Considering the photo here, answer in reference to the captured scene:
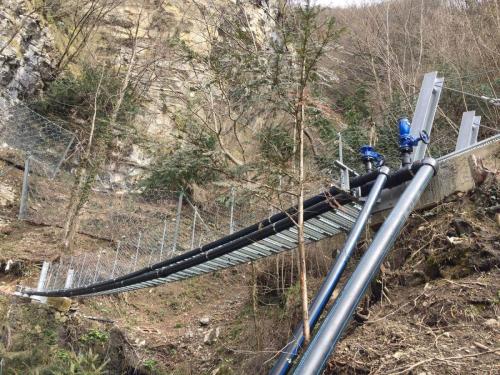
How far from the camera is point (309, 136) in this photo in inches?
292

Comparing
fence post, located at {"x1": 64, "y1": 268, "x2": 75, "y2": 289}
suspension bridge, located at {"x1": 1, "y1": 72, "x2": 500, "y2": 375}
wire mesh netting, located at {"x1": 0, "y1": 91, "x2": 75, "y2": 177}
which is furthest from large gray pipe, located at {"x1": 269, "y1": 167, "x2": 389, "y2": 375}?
wire mesh netting, located at {"x1": 0, "y1": 91, "x2": 75, "y2": 177}

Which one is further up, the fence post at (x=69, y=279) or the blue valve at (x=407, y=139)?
the blue valve at (x=407, y=139)

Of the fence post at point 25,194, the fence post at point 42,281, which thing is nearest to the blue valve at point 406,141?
the fence post at point 42,281

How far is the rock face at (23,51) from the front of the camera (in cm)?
1033

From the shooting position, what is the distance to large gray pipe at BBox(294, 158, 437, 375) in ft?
5.19

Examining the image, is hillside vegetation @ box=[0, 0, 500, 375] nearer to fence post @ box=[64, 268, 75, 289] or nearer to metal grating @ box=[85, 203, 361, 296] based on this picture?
metal grating @ box=[85, 203, 361, 296]

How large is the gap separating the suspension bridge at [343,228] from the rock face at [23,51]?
7514mm

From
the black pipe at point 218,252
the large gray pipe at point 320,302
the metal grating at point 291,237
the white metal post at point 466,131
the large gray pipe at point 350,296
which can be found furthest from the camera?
the white metal post at point 466,131

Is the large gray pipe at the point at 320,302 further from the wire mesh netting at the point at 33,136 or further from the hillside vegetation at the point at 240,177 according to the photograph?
the wire mesh netting at the point at 33,136

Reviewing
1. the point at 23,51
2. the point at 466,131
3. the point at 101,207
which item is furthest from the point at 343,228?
the point at 23,51

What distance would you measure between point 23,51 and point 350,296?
11167 millimetres

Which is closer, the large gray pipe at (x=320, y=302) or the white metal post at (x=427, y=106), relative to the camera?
the large gray pipe at (x=320, y=302)

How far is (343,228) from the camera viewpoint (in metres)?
3.39

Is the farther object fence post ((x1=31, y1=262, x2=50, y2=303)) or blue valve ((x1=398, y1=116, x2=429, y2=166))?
fence post ((x1=31, y1=262, x2=50, y2=303))
